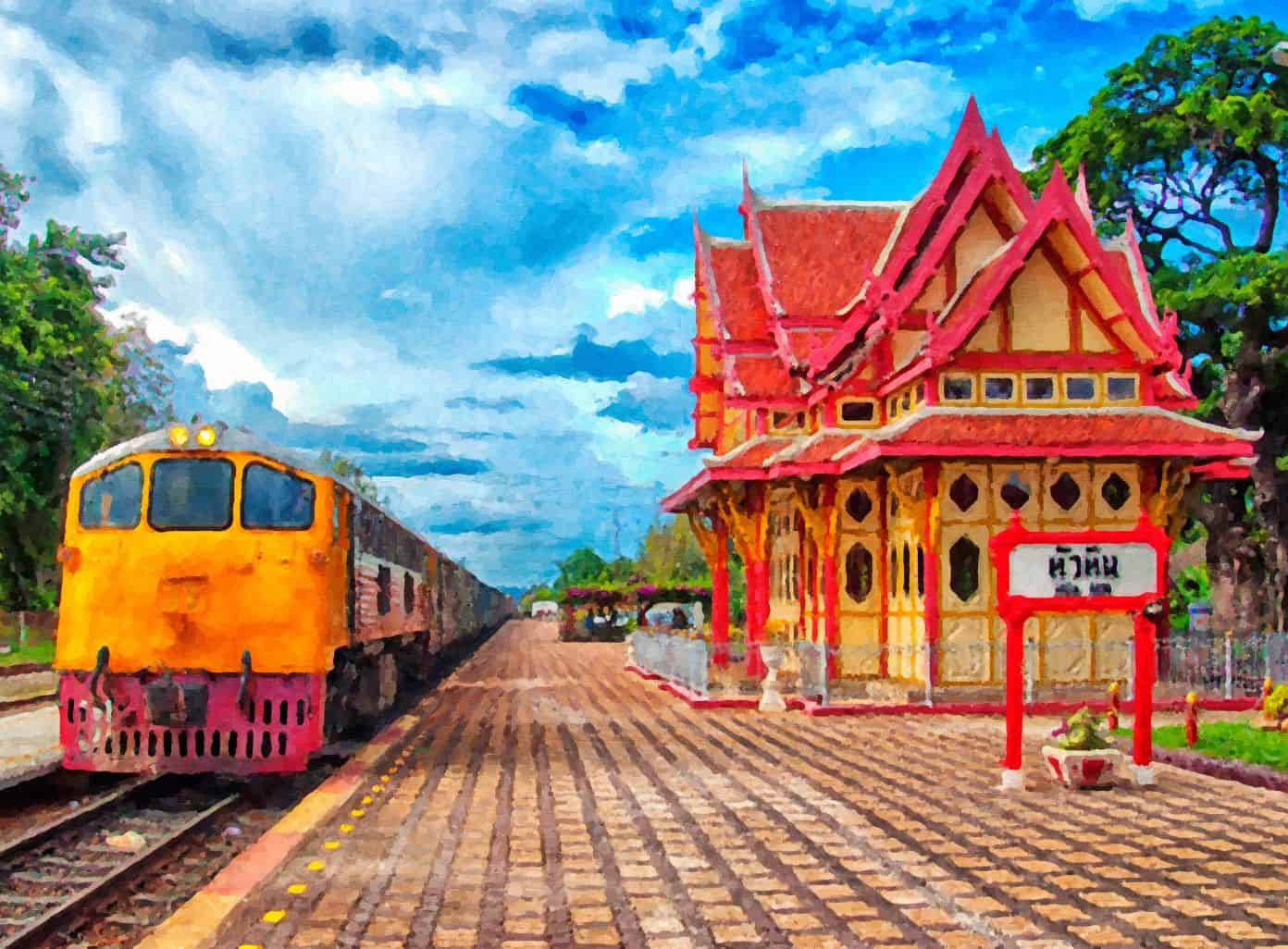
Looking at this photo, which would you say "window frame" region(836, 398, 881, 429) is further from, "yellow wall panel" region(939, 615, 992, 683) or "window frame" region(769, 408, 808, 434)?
"yellow wall panel" region(939, 615, 992, 683)

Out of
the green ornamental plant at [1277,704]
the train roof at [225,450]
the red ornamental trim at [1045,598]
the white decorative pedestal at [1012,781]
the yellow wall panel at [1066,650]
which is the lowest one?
the white decorative pedestal at [1012,781]

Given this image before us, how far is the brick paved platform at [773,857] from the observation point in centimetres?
645

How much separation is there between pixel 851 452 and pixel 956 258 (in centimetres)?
452

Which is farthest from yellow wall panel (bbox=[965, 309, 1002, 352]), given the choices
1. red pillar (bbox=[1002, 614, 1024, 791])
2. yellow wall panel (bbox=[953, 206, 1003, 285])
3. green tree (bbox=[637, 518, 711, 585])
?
green tree (bbox=[637, 518, 711, 585])

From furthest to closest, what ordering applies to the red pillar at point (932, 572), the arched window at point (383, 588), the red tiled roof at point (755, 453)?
the red tiled roof at point (755, 453) → the red pillar at point (932, 572) → the arched window at point (383, 588)

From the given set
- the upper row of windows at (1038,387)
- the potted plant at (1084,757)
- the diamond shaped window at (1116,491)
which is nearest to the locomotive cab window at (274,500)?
the potted plant at (1084,757)

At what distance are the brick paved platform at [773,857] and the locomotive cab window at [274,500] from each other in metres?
2.55

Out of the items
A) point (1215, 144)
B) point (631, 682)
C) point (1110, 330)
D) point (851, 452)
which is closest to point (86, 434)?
point (631, 682)

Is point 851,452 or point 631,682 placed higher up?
point 851,452

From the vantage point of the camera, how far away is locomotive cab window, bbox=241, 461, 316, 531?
12102 millimetres

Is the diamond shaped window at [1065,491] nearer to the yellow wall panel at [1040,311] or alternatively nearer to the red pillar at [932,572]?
the yellow wall panel at [1040,311]

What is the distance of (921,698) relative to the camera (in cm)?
1872

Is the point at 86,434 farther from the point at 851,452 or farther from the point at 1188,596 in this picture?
the point at 1188,596

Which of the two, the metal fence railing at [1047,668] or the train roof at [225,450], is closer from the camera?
the train roof at [225,450]
